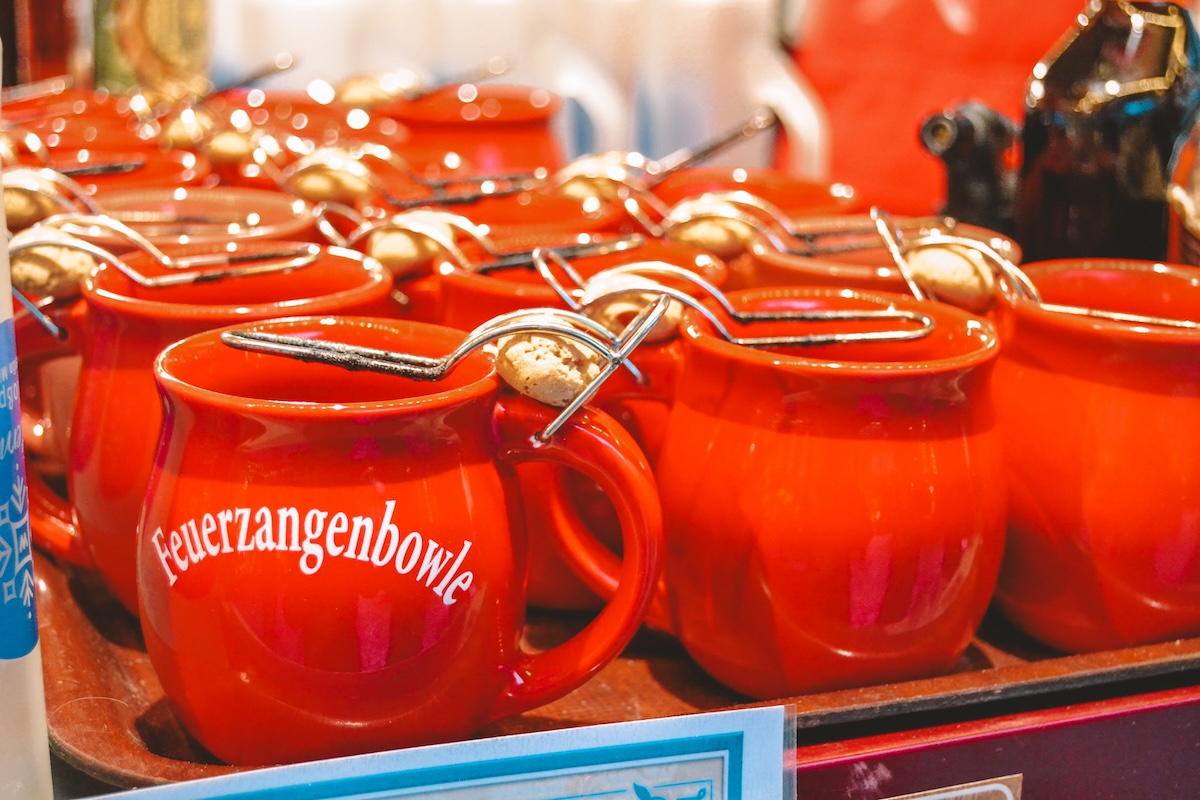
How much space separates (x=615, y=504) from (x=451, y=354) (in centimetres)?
8

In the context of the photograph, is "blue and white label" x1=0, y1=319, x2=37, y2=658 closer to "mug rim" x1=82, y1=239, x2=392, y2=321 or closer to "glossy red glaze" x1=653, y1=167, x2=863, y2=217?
"mug rim" x1=82, y1=239, x2=392, y2=321

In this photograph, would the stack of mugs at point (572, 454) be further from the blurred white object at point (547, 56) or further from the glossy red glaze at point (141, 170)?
the blurred white object at point (547, 56)

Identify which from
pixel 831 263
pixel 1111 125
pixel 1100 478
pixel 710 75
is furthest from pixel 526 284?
pixel 710 75

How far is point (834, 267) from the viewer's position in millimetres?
633

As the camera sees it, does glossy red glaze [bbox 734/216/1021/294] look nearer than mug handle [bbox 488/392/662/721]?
No

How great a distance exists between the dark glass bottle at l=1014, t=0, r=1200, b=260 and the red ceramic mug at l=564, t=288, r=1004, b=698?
1.15ft

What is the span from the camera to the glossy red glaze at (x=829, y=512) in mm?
482

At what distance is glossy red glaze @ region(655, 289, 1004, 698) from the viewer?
0.48 metres

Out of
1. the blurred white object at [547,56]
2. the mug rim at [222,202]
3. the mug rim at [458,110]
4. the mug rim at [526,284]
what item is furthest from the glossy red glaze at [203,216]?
the blurred white object at [547,56]

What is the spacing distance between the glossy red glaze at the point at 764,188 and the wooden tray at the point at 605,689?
1.42 feet

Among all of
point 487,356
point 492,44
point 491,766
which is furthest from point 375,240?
point 492,44

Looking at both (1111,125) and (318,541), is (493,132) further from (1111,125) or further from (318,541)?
(318,541)

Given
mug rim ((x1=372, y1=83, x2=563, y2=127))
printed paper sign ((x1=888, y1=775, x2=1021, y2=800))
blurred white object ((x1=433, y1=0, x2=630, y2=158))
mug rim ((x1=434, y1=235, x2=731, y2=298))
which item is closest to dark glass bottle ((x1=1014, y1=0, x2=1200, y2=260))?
mug rim ((x1=434, y1=235, x2=731, y2=298))

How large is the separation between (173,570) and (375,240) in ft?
0.95
